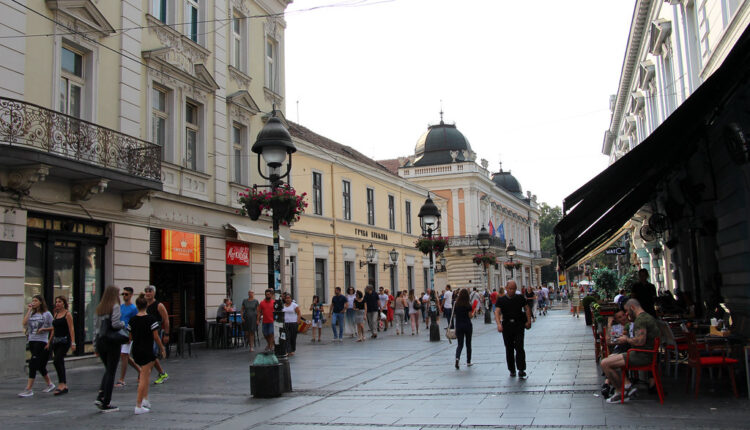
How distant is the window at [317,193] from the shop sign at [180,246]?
1175cm

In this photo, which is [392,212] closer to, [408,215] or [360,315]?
[408,215]

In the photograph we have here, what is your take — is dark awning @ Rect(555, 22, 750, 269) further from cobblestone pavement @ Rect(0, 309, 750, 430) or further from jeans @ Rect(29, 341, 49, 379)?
jeans @ Rect(29, 341, 49, 379)

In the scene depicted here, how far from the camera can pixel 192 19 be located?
18922mm

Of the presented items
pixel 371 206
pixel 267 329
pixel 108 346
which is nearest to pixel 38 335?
pixel 108 346

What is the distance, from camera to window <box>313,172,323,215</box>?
29891 millimetres

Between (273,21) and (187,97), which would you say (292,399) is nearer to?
(187,97)

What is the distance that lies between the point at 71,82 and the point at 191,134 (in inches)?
184

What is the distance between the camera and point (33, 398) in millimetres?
9922

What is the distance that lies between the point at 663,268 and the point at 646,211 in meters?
2.74

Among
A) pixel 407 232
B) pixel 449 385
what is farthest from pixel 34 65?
pixel 407 232

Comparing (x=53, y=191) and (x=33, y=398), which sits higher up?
(x=53, y=191)

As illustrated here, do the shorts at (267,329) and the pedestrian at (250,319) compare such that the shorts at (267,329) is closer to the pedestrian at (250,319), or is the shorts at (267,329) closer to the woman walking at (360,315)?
the pedestrian at (250,319)

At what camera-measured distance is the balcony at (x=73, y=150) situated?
1191cm

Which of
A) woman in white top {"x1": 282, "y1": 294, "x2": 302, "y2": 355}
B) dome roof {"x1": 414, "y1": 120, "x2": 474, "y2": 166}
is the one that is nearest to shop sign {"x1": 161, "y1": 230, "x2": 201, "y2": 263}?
woman in white top {"x1": 282, "y1": 294, "x2": 302, "y2": 355}
